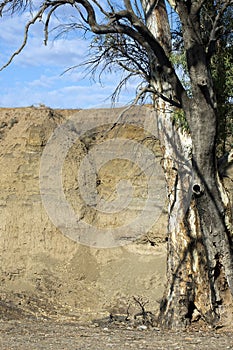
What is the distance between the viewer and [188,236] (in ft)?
34.9

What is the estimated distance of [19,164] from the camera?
18.2 metres

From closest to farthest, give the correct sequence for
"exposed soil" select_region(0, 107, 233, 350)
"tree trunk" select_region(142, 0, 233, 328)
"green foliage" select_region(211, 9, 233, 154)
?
"tree trunk" select_region(142, 0, 233, 328) < "green foliage" select_region(211, 9, 233, 154) < "exposed soil" select_region(0, 107, 233, 350)

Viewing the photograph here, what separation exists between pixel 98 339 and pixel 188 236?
2.83m

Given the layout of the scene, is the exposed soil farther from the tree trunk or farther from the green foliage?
the green foliage

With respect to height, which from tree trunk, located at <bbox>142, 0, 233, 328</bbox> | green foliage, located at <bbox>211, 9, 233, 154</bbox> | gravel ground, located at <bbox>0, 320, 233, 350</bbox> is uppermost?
green foliage, located at <bbox>211, 9, 233, 154</bbox>

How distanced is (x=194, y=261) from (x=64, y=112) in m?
9.45

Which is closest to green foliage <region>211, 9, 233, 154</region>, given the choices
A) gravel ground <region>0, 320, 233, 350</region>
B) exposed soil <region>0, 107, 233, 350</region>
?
gravel ground <region>0, 320, 233, 350</region>

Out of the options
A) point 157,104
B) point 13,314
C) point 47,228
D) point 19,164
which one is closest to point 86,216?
point 47,228

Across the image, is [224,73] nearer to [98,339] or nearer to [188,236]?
[188,236]

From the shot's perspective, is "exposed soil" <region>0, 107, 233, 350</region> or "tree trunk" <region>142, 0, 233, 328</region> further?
"exposed soil" <region>0, 107, 233, 350</region>

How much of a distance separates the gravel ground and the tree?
91 centimetres

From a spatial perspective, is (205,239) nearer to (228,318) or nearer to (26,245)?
(228,318)

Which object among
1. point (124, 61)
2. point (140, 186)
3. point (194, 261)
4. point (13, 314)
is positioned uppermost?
point (124, 61)

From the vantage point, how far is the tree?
29.2 feet
